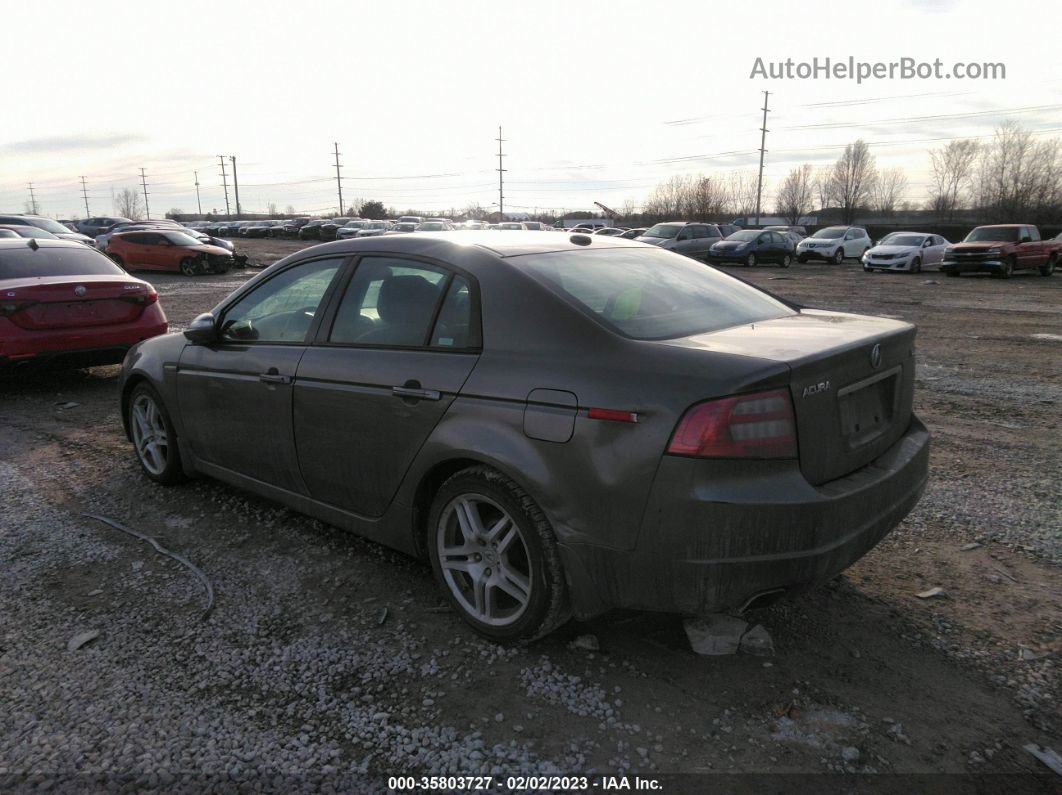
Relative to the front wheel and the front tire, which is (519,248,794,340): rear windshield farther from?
the front tire

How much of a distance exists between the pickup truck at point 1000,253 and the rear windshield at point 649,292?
77.7ft

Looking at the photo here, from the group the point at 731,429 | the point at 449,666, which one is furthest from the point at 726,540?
the point at 449,666

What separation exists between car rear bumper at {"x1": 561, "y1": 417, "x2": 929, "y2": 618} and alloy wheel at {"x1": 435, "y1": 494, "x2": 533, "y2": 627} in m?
0.35

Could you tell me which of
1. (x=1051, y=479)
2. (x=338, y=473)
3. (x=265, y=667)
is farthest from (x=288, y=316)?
(x=1051, y=479)

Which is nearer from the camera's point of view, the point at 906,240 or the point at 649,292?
the point at 649,292

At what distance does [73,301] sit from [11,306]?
0.52 metres

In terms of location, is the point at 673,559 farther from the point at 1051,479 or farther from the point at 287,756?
the point at 1051,479

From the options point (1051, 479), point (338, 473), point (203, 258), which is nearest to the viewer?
point (338, 473)

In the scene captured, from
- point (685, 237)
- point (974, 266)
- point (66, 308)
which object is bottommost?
point (974, 266)

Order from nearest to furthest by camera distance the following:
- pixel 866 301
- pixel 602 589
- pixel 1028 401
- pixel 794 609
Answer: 1. pixel 602 589
2. pixel 794 609
3. pixel 1028 401
4. pixel 866 301

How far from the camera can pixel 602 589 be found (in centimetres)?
267

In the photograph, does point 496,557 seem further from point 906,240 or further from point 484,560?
point 906,240

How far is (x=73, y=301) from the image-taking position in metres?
7.39

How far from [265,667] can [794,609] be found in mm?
2213
